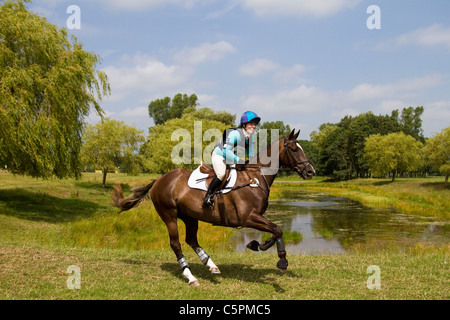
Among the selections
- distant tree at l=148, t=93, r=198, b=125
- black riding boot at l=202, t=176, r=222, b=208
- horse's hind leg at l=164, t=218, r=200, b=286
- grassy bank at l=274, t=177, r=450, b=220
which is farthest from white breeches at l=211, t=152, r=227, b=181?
distant tree at l=148, t=93, r=198, b=125

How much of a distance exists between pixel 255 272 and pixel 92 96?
60.1ft

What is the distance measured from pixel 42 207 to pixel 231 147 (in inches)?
742

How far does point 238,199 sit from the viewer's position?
24.2ft

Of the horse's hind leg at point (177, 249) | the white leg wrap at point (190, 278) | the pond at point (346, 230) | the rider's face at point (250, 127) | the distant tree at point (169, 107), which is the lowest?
the pond at point (346, 230)

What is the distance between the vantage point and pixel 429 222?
24438 mm

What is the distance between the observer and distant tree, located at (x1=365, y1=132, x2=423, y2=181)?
2354 inches

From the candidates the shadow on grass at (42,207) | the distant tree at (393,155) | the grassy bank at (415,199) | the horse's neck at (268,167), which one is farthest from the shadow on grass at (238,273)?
the distant tree at (393,155)

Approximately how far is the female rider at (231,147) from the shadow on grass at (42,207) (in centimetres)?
1412

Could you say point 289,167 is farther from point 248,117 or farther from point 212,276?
point 212,276

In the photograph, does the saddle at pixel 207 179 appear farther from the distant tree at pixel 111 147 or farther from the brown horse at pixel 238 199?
the distant tree at pixel 111 147

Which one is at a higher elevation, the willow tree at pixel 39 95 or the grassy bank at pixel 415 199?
the willow tree at pixel 39 95

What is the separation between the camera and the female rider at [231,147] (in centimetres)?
730
